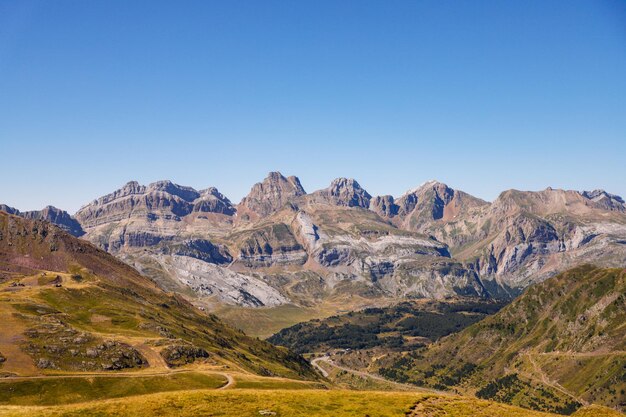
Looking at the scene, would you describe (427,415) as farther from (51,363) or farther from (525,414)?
(51,363)

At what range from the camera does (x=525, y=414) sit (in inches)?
4136

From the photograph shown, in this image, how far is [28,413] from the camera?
86.6 m

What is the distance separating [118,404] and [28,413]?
14.8 meters

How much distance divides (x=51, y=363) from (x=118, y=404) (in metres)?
126

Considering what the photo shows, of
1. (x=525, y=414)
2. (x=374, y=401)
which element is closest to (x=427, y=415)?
(x=374, y=401)

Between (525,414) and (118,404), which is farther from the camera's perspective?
(525,414)

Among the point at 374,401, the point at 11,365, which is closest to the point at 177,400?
the point at 374,401

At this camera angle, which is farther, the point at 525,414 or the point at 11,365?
the point at 11,365

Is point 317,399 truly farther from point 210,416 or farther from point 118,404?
point 118,404

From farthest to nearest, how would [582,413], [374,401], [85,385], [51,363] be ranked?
[51,363] → [85,385] → [374,401] → [582,413]

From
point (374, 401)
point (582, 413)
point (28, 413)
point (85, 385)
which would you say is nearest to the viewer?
point (28, 413)

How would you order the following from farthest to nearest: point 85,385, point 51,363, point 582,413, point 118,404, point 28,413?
point 51,363, point 85,385, point 582,413, point 118,404, point 28,413

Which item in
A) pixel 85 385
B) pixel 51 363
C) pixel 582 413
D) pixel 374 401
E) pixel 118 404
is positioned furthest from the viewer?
pixel 51 363

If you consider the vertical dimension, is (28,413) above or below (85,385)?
above
